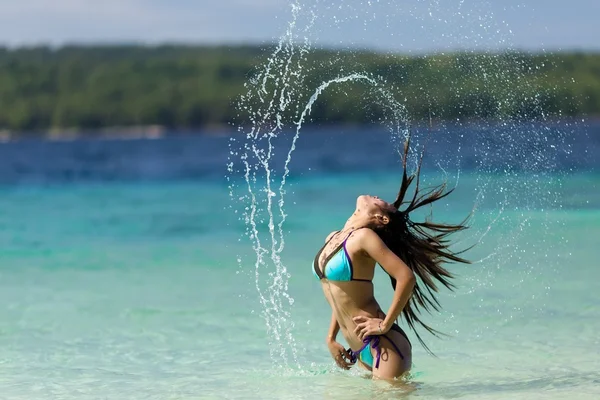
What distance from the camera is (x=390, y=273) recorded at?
6.31 m

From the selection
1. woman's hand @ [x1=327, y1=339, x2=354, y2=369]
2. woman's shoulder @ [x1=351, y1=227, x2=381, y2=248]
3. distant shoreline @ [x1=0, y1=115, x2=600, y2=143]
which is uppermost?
distant shoreline @ [x1=0, y1=115, x2=600, y2=143]

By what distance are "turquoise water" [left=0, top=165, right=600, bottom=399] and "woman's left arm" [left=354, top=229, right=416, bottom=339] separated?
495mm

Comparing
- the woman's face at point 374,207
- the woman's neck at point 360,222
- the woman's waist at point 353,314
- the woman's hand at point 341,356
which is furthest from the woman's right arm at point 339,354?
the woman's face at point 374,207

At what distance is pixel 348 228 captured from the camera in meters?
6.59

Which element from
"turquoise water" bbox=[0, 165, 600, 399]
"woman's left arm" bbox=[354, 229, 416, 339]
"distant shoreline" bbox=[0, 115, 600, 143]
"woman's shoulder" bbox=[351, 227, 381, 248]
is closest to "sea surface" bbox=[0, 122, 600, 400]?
"turquoise water" bbox=[0, 165, 600, 399]

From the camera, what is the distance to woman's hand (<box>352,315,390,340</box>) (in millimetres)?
6402

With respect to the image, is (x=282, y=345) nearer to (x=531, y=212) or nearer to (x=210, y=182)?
(x=531, y=212)

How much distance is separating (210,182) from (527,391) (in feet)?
126

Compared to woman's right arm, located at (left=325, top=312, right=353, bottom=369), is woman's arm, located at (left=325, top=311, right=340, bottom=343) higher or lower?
higher

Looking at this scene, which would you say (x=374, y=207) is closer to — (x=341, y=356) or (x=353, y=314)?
(x=353, y=314)

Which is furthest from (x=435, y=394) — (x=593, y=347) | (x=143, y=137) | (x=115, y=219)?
(x=143, y=137)

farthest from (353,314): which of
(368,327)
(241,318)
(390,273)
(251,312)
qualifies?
(251,312)

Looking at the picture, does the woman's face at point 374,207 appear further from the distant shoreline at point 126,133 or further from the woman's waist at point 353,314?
the distant shoreline at point 126,133

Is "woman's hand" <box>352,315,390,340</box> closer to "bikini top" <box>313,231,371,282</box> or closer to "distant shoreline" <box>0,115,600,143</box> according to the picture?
"bikini top" <box>313,231,371,282</box>
